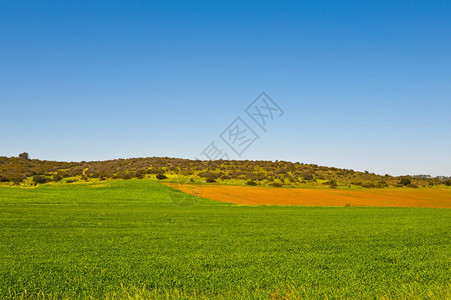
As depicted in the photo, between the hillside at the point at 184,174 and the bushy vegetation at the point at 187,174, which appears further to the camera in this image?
the bushy vegetation at the point at 187,174

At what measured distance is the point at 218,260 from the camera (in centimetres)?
1294

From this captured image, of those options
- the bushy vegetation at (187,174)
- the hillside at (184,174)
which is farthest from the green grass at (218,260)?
the hillside at (184,174)

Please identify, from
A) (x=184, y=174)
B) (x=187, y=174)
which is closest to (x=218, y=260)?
(x=184, y=174)

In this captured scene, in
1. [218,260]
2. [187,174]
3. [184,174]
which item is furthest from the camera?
[187,174]

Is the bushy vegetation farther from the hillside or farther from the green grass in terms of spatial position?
the green grass

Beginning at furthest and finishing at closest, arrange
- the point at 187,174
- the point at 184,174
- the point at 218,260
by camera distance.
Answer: the point at 187,174 < the point at 184,174 < the point at 218,260

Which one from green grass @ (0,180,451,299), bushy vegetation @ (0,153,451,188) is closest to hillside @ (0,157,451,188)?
bushy vegetation @ (0,153,451,188)

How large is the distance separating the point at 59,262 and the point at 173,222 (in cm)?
1260

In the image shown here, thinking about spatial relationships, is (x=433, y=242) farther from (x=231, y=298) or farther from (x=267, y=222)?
(x=231, y=298)

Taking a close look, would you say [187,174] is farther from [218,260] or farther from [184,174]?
[218,260]

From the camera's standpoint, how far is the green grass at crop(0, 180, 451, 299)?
9.45 m

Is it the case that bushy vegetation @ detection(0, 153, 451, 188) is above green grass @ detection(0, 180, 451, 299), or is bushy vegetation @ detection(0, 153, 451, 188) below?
above

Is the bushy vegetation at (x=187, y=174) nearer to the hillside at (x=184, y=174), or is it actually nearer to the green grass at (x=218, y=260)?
the hillside at (x=184, y=174)

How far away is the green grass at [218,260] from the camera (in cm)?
945
